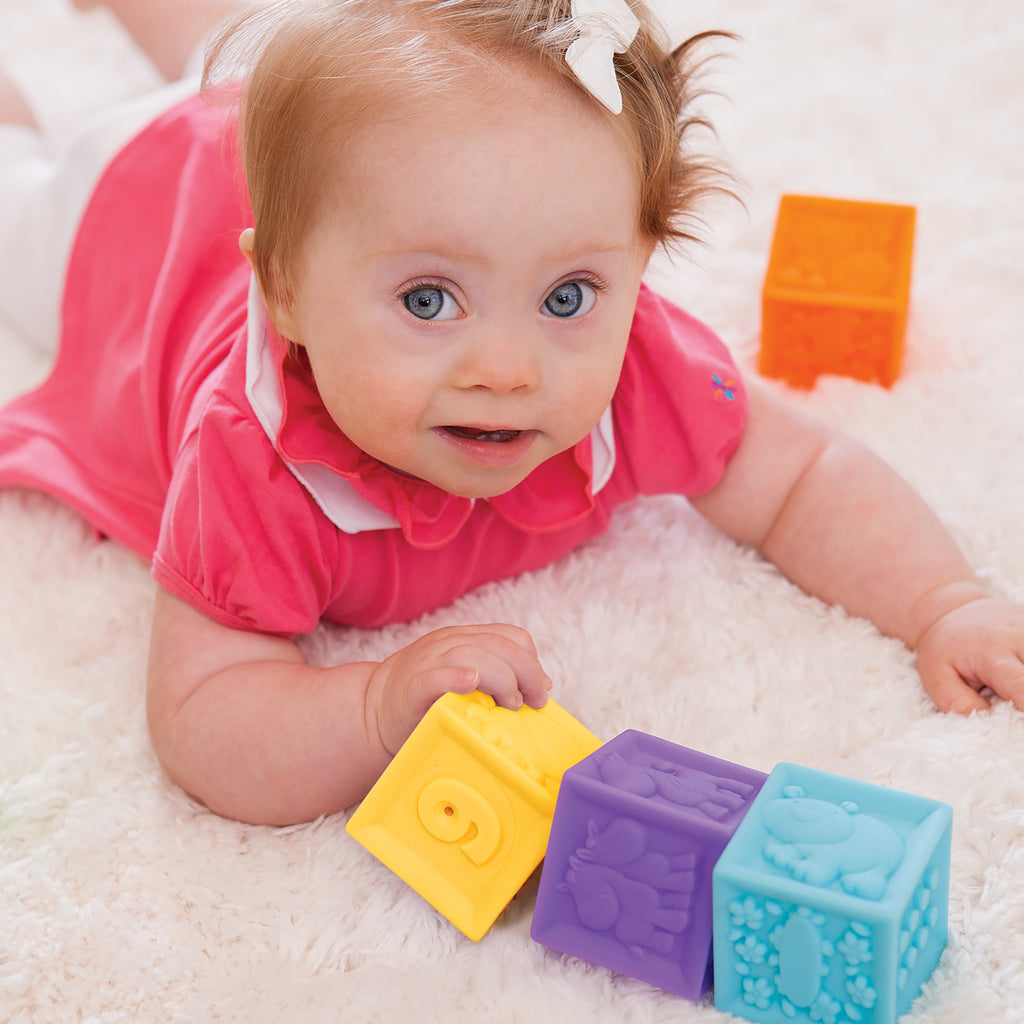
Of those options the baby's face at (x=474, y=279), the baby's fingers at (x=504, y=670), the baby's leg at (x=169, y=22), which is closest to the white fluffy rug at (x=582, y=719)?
the baby's fingers at (x=504, y=670)

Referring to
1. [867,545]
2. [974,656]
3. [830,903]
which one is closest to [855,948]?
[830,903]

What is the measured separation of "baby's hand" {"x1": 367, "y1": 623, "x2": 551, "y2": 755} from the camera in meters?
0.80

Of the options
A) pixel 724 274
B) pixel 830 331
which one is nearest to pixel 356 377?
pixel 830 331

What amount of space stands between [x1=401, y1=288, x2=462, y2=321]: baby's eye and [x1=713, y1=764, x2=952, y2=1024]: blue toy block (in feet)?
1.11

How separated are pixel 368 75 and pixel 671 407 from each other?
0.39 m

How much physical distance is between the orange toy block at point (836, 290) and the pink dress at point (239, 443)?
17cm

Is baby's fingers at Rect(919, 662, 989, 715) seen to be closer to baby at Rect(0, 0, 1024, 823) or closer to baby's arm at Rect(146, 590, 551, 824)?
baby at Rect(0, 0, 1024, 823)

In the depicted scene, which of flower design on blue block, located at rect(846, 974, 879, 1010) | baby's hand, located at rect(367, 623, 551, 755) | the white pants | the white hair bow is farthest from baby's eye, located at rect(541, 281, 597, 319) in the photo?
the white pants

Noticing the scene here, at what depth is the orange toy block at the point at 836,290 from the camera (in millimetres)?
1213

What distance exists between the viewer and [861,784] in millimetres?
705

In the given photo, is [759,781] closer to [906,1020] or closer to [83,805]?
Result: [906,1020]

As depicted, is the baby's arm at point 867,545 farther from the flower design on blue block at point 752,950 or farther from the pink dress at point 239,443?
the flower design on blue block at point 752,950

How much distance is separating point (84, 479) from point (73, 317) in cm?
20

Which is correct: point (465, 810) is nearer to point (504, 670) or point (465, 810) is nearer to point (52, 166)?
Result: point (504, 670)
